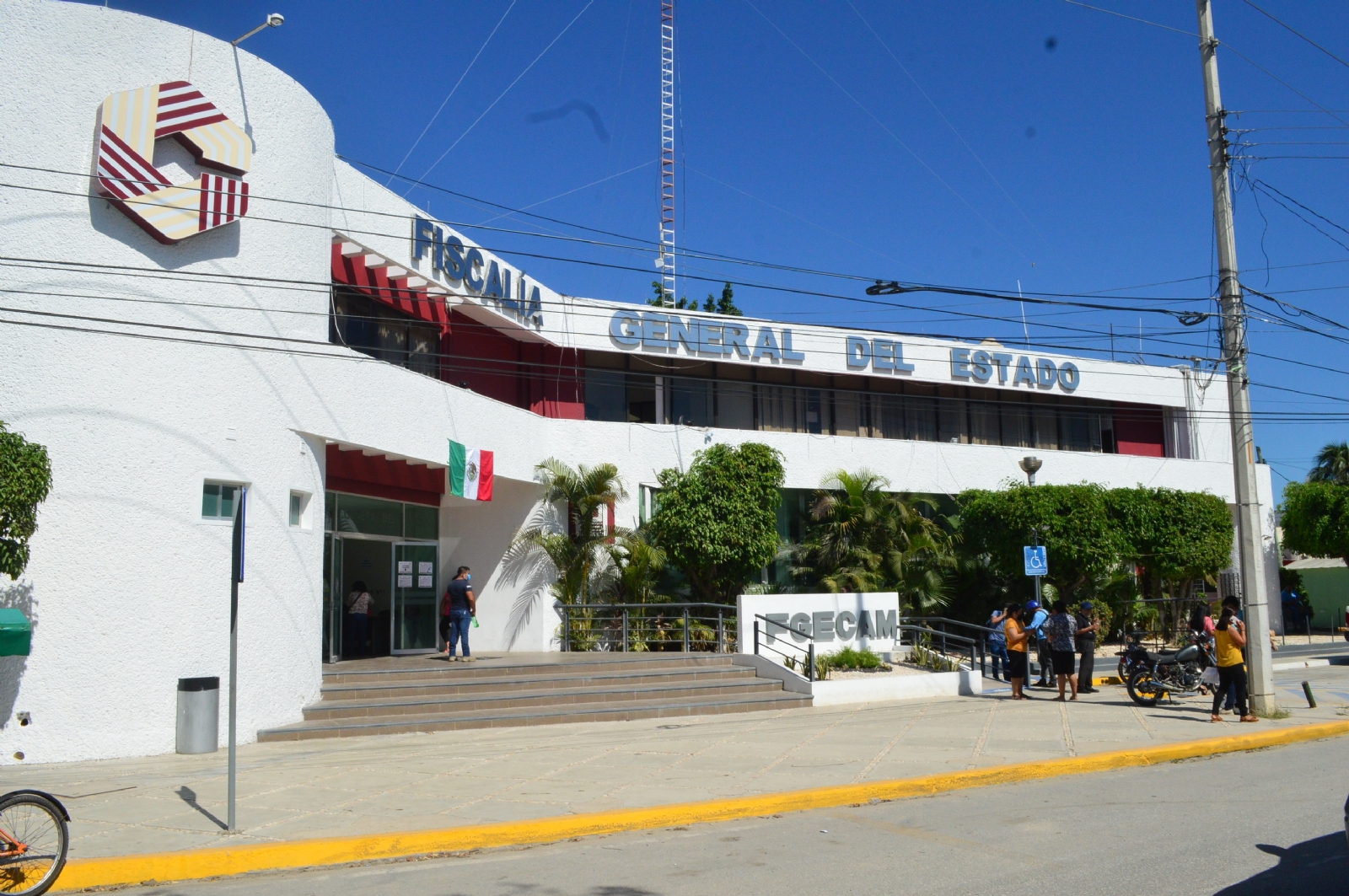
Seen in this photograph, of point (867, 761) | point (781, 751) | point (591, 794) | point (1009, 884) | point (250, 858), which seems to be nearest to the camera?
point (1009, 884)

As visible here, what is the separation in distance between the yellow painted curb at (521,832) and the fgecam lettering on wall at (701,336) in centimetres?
1624

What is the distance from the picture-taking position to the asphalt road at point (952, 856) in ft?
22.9

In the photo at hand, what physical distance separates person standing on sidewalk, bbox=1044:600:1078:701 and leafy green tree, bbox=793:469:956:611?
667 centimetres

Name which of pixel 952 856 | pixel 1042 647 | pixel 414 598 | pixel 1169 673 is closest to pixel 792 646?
pixel 1042 647

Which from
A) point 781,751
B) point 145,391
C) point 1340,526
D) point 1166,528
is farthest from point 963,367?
point 145,391

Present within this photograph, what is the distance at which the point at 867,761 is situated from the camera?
39.2 ft

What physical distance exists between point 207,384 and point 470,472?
6567 mm

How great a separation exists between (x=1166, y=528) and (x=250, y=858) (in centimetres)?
2510

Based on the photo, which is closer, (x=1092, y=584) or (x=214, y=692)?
(x=214, y=692)

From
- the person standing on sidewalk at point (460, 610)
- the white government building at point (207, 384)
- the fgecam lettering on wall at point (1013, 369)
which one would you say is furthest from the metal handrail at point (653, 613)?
the fgecam lettering on wall at point (1013, 369)

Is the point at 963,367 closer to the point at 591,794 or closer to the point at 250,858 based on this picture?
the point at 591,794

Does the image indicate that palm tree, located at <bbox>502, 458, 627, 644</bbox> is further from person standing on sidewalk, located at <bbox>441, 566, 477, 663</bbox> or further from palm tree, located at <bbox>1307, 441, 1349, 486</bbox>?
palm tree, located at <bbox>1307, 441, 1349, 486</bbox>

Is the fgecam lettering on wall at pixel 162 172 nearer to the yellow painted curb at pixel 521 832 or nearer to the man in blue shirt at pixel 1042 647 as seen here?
the yellow painted curb at pixel 521 832

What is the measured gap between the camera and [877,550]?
25188 mm
